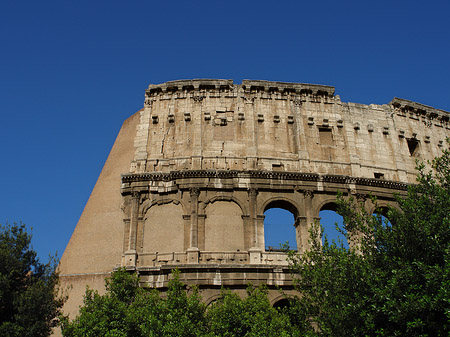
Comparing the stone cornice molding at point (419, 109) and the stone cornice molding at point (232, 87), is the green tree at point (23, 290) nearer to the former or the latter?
the stone cornice molding at point (232, 87)

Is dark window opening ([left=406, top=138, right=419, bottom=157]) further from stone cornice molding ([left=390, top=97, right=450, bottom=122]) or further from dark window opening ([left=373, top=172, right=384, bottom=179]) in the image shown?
dark window opening ([left=373, top=172, right=384, bottom=179])

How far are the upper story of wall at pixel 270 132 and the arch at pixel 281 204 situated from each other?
1.55m

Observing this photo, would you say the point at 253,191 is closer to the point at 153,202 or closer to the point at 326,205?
the point at 326,205

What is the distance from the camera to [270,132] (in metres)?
22.2

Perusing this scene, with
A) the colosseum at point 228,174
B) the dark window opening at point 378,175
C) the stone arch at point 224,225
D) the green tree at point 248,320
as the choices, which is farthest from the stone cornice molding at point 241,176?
the green tree at point 248,320

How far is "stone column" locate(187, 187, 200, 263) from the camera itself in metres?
18.7

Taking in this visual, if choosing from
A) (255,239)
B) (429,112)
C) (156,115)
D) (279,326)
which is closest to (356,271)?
(279,326)

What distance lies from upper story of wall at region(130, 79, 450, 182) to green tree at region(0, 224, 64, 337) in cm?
606

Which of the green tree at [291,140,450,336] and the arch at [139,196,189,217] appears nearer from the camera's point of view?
the green tree at [291,140,450,336]

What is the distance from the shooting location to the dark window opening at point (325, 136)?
2261cm

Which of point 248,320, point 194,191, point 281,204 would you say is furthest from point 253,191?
point 248,320

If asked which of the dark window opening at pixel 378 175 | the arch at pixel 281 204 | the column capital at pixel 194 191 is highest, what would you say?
the dark window opening at pixel 378 175

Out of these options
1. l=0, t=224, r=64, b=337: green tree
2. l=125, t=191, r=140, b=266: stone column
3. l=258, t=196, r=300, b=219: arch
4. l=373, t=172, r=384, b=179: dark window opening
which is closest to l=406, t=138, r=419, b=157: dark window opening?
l=373, t=172, r=384, b=179: dark window opening

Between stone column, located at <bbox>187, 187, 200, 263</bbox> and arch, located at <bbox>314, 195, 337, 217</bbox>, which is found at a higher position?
arch, located at <bbox>314, 195, 337, 217</bbox>
